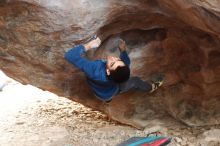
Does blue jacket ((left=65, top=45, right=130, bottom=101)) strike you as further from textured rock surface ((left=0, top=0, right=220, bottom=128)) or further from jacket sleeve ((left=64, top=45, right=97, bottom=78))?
textured rock surface ((left=0, top=0, right=220, bottom=128))

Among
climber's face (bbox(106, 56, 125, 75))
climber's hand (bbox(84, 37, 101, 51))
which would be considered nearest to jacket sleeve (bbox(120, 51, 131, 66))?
climber's face (bbox(106, 56, 125, 75))

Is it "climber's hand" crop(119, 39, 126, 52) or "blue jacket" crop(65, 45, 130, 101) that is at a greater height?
"climber's hand" crop(119, 39, 126, 52)

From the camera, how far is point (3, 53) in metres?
3.27

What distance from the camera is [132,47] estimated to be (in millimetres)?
3598

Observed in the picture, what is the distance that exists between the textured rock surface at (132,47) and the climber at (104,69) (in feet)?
0.45

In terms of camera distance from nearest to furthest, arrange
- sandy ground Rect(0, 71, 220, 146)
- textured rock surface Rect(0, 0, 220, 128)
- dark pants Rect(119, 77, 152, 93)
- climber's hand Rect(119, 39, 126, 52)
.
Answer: textured rock surface Rect(0, 0, 220, 128)
climber's hand Rect(119, 39, 126, 52)
dark pants Rect(119, 77, 152, 93)
sandy ground Rect(0, 71, 220, 146)

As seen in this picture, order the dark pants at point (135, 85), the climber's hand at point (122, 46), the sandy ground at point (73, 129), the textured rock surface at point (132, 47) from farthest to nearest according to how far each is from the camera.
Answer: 1. the sandy ground at point (73, 129)
2. the dark pants at point (135, 85)
3. the climber's hand at point (122, 46)
4. the textured rock surface at point (132, 47)

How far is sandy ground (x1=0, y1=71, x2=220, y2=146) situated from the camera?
3.88 meters

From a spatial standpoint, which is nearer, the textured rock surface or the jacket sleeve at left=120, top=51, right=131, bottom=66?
the textured rock surface

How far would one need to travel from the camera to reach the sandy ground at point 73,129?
388 cm

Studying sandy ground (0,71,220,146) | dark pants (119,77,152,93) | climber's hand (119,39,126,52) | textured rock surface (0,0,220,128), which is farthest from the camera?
sandy ground (0,71,220,146)

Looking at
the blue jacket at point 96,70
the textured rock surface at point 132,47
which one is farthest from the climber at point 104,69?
the textured rock surface at point 132,47

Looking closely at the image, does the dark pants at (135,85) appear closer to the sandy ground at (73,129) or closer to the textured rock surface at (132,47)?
the textured rock surface at (132,47)

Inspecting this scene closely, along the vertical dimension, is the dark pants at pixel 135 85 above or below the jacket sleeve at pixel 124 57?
below
